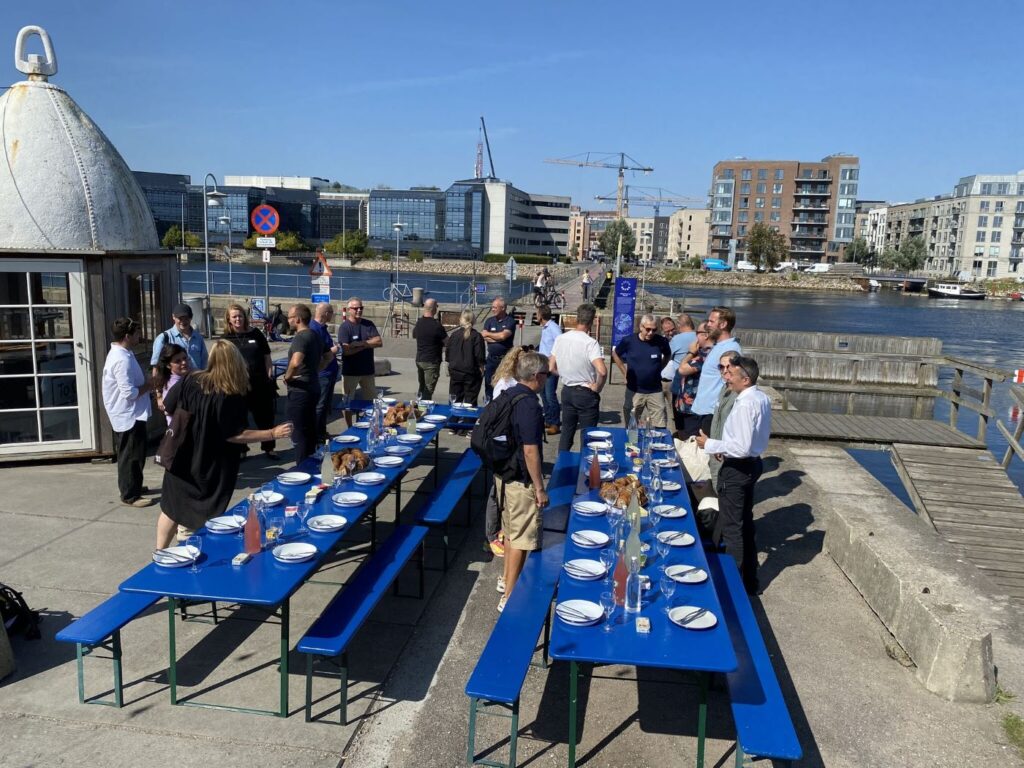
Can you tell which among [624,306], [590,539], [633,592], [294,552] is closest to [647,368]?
[590,539]

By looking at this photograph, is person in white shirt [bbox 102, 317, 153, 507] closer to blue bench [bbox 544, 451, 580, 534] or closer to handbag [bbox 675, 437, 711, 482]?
blue bench [bbox 544, 451, 580, 534]

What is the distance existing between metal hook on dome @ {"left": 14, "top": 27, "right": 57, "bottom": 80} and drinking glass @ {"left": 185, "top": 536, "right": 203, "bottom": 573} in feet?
22.0

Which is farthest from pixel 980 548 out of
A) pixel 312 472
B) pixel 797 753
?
pixel 312 472

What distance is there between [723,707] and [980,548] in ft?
17.7

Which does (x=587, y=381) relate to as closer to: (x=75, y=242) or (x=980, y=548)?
(x=980, y=548)


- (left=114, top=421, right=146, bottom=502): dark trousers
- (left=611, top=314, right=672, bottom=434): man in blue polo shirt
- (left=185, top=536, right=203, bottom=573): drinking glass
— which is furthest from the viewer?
(left=611, top=314, right=672, bottom=434): man in blue polo shirt

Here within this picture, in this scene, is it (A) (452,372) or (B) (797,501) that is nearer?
(B) (797,501)

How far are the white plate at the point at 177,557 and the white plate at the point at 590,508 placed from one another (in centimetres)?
237

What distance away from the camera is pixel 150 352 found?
8.76 metres

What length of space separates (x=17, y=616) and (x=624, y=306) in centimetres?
1112

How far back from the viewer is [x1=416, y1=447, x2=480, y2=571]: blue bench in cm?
566

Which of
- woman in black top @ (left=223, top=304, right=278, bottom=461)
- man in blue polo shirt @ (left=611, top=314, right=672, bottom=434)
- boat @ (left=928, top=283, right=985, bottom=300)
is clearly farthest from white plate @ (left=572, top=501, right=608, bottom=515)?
boat @ (left=928, top=283, right=985, bottom=300)

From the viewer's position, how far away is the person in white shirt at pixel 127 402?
667 cm

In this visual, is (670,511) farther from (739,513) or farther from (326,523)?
(326,523)
